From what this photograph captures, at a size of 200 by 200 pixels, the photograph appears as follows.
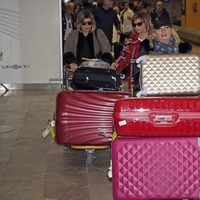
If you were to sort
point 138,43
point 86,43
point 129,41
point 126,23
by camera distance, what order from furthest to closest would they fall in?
point 126,23, point 86,43, point 129,41, point 138,43

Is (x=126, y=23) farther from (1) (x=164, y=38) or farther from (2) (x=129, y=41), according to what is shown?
(1) (x=164, y=38)

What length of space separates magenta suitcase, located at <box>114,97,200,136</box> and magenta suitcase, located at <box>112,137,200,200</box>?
2.8 inches

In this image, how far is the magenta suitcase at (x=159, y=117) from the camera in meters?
3.12

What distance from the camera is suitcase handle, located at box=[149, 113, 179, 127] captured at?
3.12m

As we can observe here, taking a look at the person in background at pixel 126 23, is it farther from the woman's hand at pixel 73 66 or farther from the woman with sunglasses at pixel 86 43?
the woman's hand at pixel 73 66

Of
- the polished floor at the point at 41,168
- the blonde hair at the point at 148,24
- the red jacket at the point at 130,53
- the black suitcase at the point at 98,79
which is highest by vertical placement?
the blonde hair at the point at 148,24

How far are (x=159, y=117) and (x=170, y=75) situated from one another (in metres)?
0.80

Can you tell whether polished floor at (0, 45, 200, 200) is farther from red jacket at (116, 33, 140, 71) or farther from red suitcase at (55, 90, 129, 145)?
red jacket at (116, 33, 140, 71)

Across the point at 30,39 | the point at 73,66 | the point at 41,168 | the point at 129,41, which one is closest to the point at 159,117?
the point at 41,168

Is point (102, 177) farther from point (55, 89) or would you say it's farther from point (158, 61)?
point (55, 89)

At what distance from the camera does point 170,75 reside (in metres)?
3.85

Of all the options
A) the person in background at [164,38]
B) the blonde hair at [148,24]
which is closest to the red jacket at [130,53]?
the blonde hair at [148,24]

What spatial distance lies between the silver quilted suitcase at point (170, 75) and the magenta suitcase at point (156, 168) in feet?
2.17

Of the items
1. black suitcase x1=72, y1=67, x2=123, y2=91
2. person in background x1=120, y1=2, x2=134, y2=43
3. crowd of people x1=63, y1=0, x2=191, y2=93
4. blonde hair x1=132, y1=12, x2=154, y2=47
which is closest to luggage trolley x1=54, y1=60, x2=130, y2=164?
black suitcase x1=72, y1=67, x2=123, y2=91
